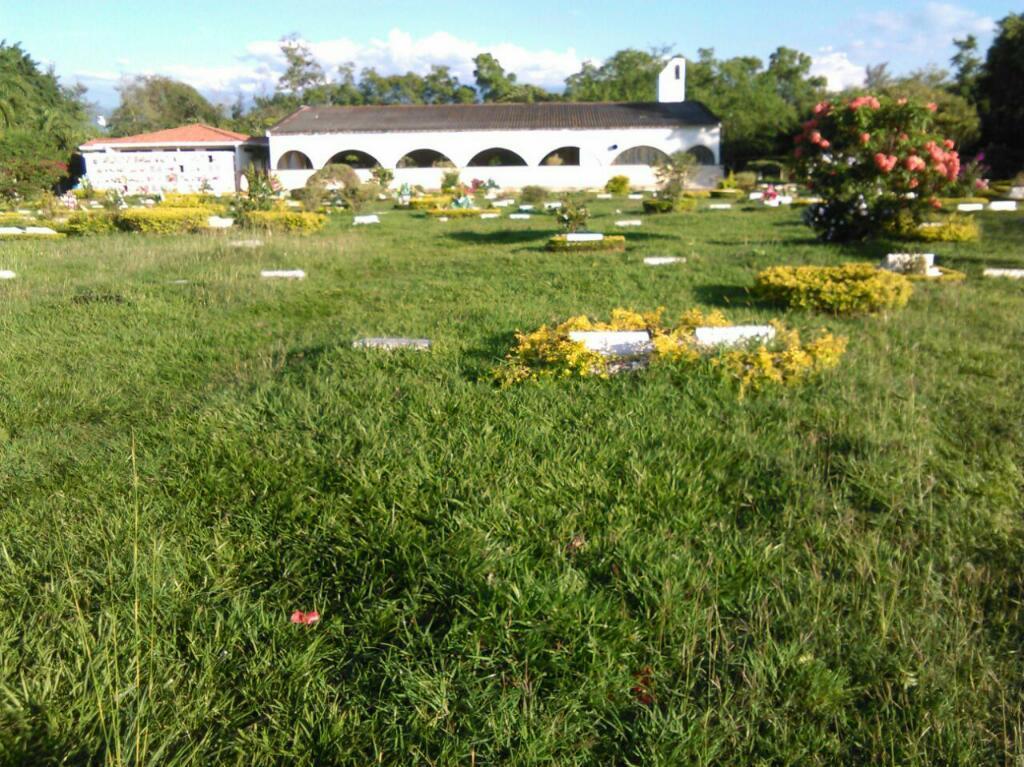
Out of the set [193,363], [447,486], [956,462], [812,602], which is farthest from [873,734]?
[193,363]

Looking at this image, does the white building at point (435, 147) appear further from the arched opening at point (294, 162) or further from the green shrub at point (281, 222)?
the green shrub at point (281, 222)

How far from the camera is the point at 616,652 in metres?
2.11

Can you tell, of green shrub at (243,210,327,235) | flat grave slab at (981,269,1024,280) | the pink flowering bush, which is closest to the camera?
flat grave slab at (981,269,1024,280)

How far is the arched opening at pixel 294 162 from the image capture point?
37.4 meters

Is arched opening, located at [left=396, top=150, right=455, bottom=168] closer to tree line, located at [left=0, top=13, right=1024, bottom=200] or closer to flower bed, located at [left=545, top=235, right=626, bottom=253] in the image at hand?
tree line, located at [left=0, top=13, right=1024, bottom=200]

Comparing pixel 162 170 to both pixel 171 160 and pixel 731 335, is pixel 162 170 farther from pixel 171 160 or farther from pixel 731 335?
pixel 731 335

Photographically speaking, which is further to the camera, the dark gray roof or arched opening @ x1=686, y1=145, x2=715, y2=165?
the dark gray roof

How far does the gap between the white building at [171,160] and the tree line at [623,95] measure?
167 cm

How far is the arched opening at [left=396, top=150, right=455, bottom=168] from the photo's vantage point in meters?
38.1

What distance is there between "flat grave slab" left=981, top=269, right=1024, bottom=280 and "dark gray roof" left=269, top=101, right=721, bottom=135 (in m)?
28.9

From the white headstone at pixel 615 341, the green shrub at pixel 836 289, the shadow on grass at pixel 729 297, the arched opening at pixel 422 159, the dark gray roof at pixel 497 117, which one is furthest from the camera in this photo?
the arched opening at pixel 422 159

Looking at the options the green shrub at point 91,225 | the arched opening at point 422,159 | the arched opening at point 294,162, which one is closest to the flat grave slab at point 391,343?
the green shrub at point 91,225

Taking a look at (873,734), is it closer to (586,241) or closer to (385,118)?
(586,241)

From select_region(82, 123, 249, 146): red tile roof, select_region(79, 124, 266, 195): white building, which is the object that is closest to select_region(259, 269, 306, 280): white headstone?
select_region(79, 124, 266, 195): white building
